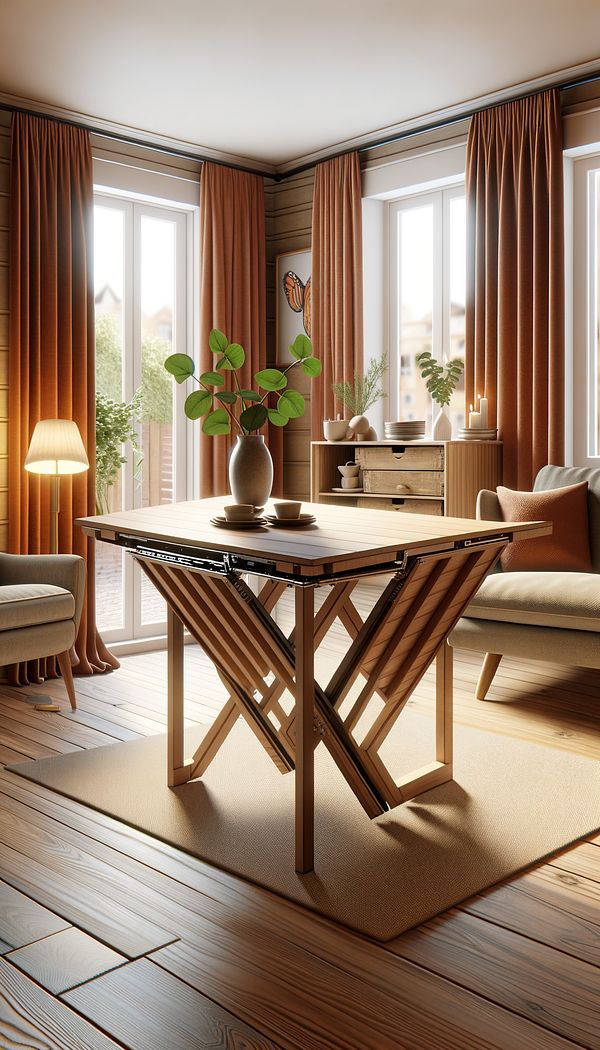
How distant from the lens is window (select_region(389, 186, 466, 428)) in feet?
16.0

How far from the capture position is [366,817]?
2686 mm

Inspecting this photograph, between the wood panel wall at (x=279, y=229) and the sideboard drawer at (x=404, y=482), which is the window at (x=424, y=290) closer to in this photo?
the wood panel wall at (x=279, y=229)

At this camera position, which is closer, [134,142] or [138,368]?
[134,142]

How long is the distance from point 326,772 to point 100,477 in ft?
7.90

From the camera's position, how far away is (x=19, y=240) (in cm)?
437

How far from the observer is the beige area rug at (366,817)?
2.25 meters

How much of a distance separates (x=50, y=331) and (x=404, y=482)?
1.85 meters

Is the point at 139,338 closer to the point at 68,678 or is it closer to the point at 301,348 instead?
the point at 68,678

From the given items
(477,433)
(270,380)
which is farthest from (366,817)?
(477,433)

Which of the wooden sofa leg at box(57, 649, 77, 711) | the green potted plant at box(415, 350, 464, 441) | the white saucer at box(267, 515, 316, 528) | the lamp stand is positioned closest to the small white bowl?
the green potted plant at box(415, 350, 464, 441)

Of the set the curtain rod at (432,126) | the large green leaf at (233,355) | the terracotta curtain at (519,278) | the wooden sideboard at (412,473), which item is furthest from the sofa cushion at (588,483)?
the large green leaf at (233,355)

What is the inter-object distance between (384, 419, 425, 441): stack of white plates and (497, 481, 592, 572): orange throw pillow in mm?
820

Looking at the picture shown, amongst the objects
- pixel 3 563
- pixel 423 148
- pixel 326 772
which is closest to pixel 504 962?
pixel 326 772

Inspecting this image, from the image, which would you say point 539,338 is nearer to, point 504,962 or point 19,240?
point 19,240
